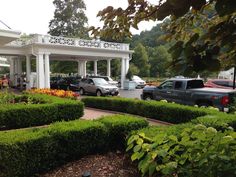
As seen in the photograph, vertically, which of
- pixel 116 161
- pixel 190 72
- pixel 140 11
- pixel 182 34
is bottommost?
pixel 116 161

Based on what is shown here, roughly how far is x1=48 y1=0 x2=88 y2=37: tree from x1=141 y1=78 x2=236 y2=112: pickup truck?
144 feet

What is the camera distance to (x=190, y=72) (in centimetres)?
165

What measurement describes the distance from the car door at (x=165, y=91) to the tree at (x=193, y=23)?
1228 centimetres

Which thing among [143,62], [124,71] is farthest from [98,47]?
[143,62]

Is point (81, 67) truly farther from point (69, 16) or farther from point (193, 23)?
point (193, 23)

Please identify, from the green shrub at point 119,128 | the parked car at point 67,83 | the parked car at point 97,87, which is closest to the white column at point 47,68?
the parked car at point 97,87

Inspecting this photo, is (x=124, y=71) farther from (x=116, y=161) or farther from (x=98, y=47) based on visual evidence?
(x=116, y=161)

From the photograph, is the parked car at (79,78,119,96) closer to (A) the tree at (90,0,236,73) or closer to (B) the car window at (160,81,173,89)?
(B) the car window at (160,81,173,89)

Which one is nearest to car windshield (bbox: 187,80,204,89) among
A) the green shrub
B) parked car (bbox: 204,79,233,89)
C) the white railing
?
parked car (bbox: 204,79,233,89)

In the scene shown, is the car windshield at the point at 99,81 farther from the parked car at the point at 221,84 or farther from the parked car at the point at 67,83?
the parked car at the point at 221,84

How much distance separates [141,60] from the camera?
5225 centimetres

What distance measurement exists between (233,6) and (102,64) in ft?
148

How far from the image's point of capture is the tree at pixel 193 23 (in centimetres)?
142

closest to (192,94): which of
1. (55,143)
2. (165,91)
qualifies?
(165,91)
